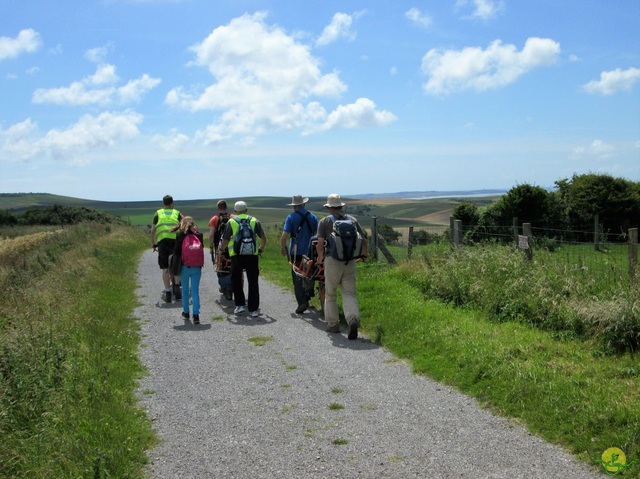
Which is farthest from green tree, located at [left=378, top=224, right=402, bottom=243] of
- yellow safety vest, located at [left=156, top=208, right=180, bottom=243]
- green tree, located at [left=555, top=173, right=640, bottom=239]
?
green tree, located at [left=555, top=173, right=640, bottom=239]

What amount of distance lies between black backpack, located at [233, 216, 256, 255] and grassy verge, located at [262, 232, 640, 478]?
7.33 ft

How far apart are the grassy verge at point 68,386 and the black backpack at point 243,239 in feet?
7.05

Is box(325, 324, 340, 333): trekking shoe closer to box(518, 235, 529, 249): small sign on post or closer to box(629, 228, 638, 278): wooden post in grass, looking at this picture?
box(518, 235, 529, 249): small sign on post

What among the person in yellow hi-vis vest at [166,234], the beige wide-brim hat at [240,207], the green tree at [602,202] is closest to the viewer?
the beige wide-brim hat at [240,207]

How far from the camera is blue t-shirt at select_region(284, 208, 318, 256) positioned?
11117 millimetres

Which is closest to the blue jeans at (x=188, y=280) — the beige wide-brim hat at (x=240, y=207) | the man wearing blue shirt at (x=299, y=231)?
the beige wide-brim hat at (x=240, y=207)

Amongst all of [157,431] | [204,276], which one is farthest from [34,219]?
[157,431]

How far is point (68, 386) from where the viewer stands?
6109 millimetres

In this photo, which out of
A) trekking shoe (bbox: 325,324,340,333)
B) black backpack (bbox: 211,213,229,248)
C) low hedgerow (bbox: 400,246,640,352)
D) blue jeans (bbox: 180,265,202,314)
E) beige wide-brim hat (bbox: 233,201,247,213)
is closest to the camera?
low hedgerow (bbox: 400,246,640,352)

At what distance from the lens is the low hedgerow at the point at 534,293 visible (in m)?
7.20

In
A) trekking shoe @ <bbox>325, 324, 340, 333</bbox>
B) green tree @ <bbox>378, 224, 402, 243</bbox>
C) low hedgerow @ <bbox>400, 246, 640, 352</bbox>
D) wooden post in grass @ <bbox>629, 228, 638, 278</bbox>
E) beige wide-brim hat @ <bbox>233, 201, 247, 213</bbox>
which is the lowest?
trekking shoe @ <bbox>325, 324, 340, 333</bbox>

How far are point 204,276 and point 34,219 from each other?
40038 millimetres

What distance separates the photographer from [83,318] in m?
9.51

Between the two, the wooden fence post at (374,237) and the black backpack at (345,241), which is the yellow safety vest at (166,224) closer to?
the black backpack at (345,241)
